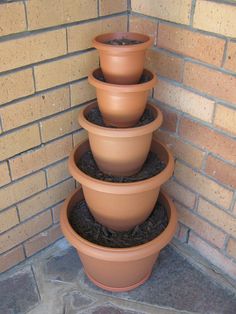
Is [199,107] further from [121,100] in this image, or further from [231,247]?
[231,247]

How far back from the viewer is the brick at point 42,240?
169 centimetres

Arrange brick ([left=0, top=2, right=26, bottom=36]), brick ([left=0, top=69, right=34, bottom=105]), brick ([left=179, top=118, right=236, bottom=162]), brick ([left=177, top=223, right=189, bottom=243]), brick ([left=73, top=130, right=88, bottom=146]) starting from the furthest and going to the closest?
brick ([left=177, top=223, right=189, bottom=243]), brick ([left=73, top=130, right=88, bottom=146]), brick ([left=179, top=118, right=236, bottom=162]), brick ([left=0, top=69, right=34, bottom=105]), brick ([left=0, top=2, right=26, bottom=36])

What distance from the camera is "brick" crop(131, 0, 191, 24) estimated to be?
138 cm

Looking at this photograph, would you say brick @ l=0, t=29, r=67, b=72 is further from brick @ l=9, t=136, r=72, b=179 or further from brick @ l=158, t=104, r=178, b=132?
brick @ l=158, t=104, r=178, b=132

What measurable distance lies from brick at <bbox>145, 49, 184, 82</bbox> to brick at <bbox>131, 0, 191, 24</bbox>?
0.14 metres

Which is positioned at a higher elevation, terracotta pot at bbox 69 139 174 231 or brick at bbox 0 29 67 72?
brick at bbox 0 29 67 72

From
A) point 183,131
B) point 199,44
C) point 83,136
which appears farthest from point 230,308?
point 199,44

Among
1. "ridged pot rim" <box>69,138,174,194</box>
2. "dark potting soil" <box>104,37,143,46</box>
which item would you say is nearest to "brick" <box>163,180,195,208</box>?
"ridged pot rim" <box>69,138,174,194</box>

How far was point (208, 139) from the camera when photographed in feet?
4.90

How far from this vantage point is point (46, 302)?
1522mm

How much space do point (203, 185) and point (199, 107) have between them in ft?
1.11

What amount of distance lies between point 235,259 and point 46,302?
80 cm

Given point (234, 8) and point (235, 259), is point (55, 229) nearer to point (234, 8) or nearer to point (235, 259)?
point (235, 259)

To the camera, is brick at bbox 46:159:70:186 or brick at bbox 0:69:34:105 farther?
brick at bbox 46:159:70:186
